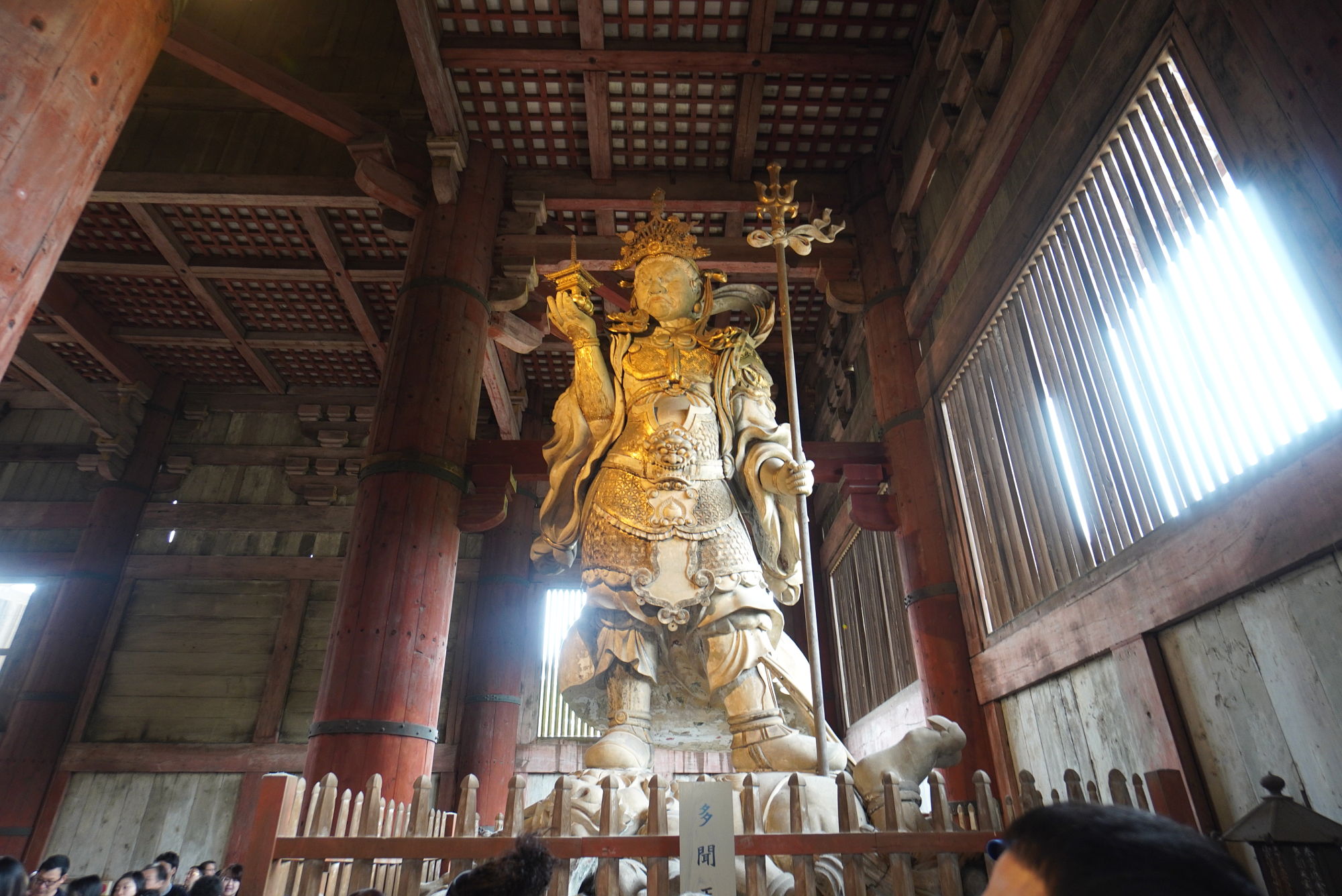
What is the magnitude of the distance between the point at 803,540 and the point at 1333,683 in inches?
60.6

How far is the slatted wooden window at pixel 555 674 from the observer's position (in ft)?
25.8

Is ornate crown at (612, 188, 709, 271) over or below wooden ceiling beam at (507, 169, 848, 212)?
below

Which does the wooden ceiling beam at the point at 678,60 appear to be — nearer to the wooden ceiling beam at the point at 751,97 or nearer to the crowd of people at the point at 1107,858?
the wooden ceiling beam at the point at 751,97

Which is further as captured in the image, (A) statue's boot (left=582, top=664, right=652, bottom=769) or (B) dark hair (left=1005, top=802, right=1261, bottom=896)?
(A) statue's boot (left=582, top=664, right=652, bottom=769)

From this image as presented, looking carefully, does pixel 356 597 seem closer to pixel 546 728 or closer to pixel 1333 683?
pixel 1333 683

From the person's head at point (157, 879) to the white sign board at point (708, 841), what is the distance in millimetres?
3429

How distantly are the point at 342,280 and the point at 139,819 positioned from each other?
17.3ft

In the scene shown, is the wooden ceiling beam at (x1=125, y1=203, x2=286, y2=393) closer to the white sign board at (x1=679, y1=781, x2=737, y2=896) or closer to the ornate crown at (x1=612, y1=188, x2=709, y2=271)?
the ornate crown at (x1=612, y1=188, x2=709, y2=271)

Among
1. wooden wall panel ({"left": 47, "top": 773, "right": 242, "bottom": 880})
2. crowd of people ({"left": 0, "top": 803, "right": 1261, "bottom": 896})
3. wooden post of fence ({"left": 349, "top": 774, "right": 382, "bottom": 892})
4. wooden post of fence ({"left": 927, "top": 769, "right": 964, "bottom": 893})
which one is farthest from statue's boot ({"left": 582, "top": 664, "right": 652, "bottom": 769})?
wooden wall panel ({"left": 47, "top": 773, "right": 242, "bottom": 880})

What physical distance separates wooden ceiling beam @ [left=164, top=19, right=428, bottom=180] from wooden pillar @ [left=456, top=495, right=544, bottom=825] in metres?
3.81

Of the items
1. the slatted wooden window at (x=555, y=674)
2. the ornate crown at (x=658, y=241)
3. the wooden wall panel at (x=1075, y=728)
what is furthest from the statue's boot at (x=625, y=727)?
the slatted wooden window at (x=555, y=674)

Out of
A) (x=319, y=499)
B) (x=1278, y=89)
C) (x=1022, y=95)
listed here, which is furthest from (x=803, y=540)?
(x=319, y=499)

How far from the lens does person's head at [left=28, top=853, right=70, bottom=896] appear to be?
3.58 meters

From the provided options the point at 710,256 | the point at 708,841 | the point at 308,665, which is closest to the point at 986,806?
the point at 708,841
